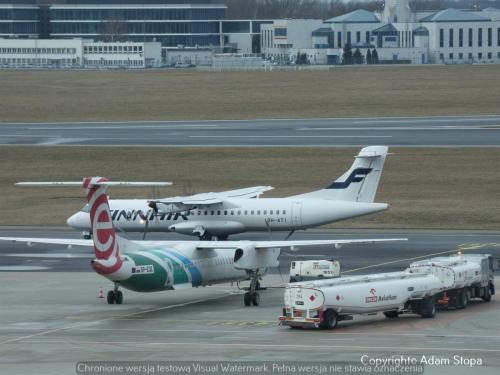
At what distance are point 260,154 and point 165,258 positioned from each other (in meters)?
59.9

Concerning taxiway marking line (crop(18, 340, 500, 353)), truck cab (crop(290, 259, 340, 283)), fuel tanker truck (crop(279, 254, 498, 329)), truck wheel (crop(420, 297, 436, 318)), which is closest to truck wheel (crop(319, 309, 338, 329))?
fuel tanker truck (crop(279, 254, 498, 329))

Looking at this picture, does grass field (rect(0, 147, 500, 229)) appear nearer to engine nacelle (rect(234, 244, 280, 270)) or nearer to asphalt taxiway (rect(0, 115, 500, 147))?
asphalt taxiway (rect(0, 115, 500, 147))

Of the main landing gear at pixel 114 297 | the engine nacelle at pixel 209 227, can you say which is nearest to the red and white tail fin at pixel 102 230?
the main landing gear at pixel 114 297

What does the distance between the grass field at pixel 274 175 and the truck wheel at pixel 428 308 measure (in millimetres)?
30475

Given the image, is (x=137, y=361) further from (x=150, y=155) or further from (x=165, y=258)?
(x=150, y=155)

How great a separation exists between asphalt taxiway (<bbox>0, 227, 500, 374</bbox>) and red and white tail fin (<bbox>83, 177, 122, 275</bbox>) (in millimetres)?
2378

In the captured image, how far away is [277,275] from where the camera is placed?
6156cm

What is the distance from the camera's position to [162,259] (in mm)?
49969

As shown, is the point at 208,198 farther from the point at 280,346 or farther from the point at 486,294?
the point at 280,346

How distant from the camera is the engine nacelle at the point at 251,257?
5256 centimetres

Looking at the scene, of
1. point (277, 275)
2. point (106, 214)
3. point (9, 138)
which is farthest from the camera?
point (9, 138)

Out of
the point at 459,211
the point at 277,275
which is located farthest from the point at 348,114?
the point at 277,275

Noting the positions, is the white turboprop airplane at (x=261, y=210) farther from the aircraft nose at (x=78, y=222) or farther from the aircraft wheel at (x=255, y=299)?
the aircraft wheel at (x=255, y=299)

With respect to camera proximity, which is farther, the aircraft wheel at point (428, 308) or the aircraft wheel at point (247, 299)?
the aircraft wheel at point (247, 299)
